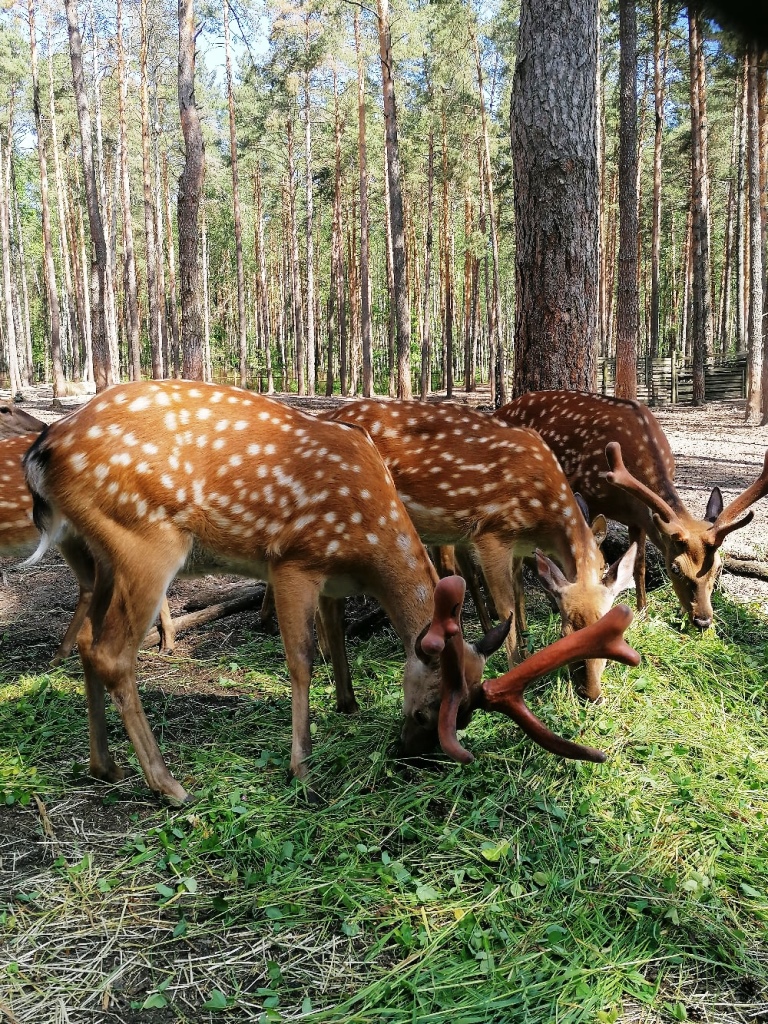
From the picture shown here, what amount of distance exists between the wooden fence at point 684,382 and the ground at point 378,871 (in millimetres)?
18405

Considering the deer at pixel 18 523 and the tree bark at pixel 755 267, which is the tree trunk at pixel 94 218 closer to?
the deer at pixel 18 523

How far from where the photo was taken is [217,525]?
11.5ft

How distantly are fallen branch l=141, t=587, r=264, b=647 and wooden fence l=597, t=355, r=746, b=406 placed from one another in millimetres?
16745

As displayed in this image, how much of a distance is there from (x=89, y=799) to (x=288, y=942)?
4.04ft

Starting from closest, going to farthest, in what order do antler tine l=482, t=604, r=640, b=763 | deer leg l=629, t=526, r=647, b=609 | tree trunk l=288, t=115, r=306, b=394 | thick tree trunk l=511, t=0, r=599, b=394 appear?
antler tine l=482, t=604, r=640, b=763
deer leg l=629, t=526, r=647, b=609
thick tree trunk l=511, t=0, r=599, b=394
tree trunk l=288, t=115, r=306, b=394

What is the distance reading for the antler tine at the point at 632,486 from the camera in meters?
4.85

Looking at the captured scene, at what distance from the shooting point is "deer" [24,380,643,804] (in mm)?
3279

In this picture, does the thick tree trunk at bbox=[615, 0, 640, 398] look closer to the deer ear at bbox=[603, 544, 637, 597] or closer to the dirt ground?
the dirt ground

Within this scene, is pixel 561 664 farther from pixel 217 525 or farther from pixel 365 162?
pixel 365 162

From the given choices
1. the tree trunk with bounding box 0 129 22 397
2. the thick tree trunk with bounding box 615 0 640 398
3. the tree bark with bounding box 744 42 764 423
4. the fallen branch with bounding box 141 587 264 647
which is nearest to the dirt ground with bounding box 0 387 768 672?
the fallen branch with bounding box 141 587 264 647

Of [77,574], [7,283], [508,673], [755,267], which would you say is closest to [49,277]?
[7,283]

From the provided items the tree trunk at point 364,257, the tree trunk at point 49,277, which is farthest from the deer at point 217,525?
the tree trunk at point 49,277

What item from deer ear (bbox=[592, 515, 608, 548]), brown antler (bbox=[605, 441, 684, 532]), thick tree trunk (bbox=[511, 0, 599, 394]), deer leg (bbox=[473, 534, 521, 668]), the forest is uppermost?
the forest

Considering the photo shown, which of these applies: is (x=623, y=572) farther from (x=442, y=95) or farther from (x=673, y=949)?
(x=442, y=95)
